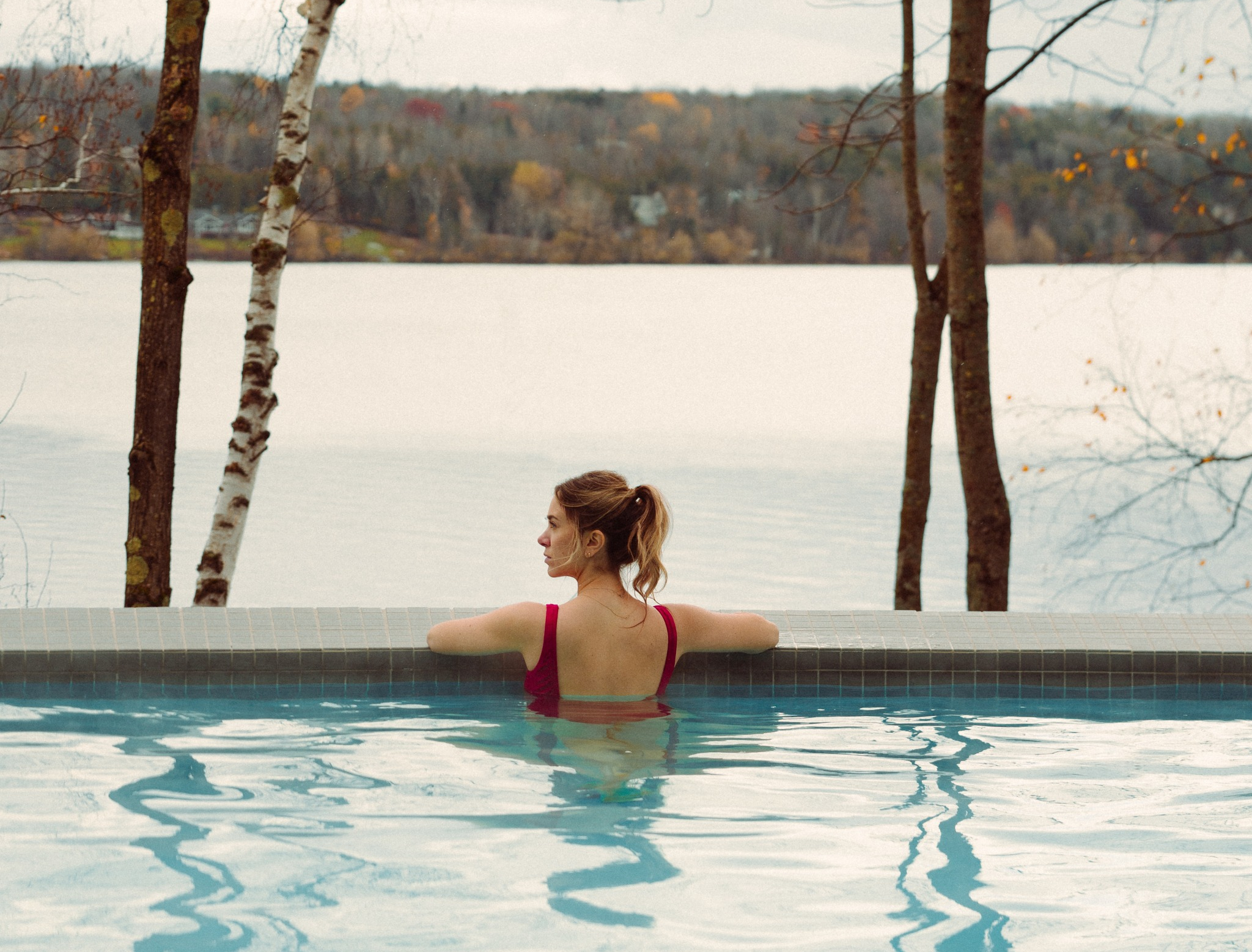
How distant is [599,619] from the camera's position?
3.57m

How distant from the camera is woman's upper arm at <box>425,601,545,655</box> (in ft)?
12.0

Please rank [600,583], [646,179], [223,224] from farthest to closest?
[646,179] < [223,224] < [600,583]

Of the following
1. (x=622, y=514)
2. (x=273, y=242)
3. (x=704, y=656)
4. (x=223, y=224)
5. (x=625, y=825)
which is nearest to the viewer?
(x=625, y=825)

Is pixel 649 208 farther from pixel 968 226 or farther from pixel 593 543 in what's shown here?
pixel 593 543

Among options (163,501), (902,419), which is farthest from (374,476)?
(163,501)

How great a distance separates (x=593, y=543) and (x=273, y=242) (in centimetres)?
330

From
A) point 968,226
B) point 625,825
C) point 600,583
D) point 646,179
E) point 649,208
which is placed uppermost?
point 646,179

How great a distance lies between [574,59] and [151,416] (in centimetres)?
1845

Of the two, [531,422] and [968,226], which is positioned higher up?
[531,422]

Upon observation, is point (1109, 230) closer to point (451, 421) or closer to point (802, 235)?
point (802, 235)

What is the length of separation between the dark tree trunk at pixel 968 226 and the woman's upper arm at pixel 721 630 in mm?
2406

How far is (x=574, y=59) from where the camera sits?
896 inches

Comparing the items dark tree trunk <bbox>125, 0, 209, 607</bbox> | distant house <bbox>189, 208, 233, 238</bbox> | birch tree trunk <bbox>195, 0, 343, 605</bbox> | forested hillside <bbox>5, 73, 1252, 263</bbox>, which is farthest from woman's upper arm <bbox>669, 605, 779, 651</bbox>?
distant house <bbox>189, 208, 233, 238</bbox>

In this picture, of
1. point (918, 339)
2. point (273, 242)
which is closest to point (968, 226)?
point (918, 339)
